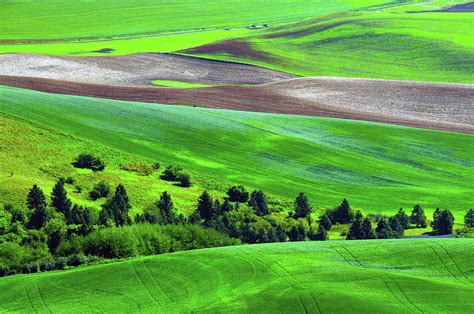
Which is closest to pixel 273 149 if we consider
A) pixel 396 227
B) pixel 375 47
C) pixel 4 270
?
pixel 396 227

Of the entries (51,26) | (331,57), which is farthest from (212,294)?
(51,26)

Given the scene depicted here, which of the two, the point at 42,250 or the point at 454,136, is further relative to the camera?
the point at 454,136

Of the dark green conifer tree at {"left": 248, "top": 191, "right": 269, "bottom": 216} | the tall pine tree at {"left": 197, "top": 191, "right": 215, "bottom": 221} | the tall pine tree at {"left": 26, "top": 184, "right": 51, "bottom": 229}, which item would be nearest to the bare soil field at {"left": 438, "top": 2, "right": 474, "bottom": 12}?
the dark green conifer tree at {"left": 248, "top": 191, "right": 269, "bottom": 216}

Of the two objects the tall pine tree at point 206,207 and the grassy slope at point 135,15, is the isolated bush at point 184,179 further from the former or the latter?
the grassy slope at point 135,15

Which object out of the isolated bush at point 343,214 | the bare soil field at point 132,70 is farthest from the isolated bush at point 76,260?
the bare soil field at point 132,70

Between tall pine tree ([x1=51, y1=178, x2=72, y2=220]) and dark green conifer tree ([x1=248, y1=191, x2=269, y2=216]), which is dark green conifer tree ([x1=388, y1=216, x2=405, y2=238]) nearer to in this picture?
dark green conifer tree ([x1=248, y1=191, x2=269, y2=216])

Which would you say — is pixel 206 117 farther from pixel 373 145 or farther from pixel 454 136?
pixel 454 136
